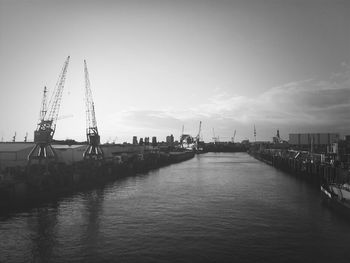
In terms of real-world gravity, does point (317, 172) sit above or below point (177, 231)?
above

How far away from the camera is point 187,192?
169ft

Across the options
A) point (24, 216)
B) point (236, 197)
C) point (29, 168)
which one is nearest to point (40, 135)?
point (29, 168)

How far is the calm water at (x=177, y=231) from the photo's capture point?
21938 millimetres

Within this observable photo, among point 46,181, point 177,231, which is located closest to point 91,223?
point 177,231

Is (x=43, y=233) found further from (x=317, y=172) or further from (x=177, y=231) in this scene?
(x=317, y=172)

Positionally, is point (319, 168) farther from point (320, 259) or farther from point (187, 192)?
point (320, 259)

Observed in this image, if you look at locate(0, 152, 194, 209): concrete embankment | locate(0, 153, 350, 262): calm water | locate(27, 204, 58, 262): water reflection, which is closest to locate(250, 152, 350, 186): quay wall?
locate(0, 153, 350, 262): calm water

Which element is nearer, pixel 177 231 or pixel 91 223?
pixel 177 231

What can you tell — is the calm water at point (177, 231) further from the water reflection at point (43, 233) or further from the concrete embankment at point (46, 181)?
the concrete embankment at point (46, 181)

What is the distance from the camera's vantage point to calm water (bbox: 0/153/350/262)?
2194 centimetres

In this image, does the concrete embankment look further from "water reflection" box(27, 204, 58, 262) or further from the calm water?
"water reflection" box(27, 204, 58, 262)

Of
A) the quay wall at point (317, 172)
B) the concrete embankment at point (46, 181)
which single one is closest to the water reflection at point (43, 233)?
the concrete embankment at point (46, 181)

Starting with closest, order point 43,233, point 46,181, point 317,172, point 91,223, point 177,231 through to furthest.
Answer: point 43,233 < point 177,231 < point 91,223 < point 46,181 < point 317,172

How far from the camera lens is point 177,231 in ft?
90.3
